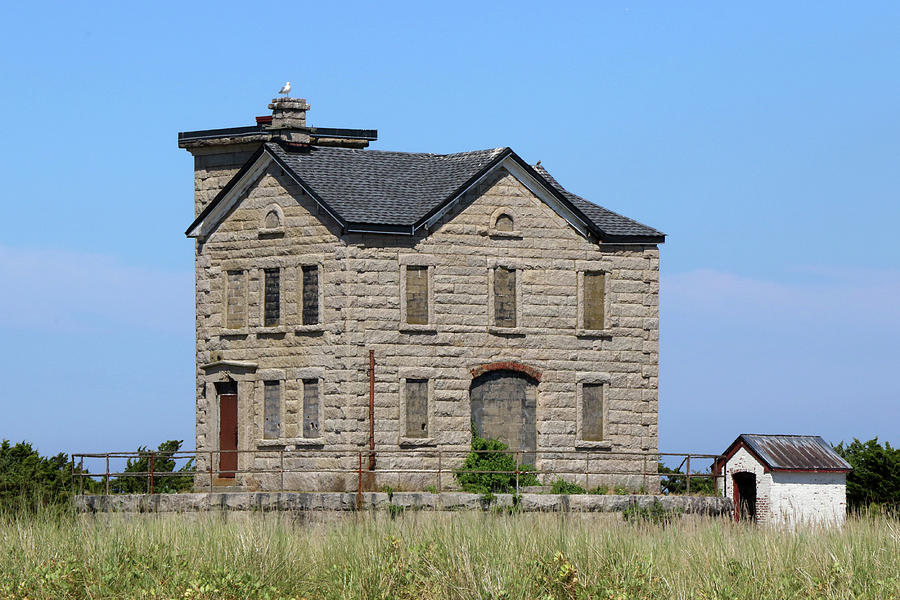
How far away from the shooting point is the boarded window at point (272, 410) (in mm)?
36469

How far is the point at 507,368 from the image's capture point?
3712cm

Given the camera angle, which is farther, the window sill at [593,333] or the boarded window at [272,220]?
the window sill at [593,333]

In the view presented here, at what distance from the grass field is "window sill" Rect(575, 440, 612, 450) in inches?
545

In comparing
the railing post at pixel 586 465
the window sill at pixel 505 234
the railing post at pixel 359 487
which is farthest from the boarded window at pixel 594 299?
the railing post at pixel 359 487

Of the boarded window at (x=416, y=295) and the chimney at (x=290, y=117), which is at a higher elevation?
the chimney at (x=290, y=117)

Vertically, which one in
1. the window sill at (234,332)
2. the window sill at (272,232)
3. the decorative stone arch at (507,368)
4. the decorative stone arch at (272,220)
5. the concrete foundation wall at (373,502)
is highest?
the decorative stone arch at (272,220)

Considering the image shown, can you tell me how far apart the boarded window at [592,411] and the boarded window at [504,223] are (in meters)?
4.71

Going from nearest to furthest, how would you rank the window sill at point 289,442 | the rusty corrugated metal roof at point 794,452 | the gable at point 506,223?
the window sill at point 289,442 → the rusty corrugated metal roof at point 794,452 → the gable at point 506,223

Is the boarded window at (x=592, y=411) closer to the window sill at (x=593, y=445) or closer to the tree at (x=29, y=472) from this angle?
the window sill at (x=593, y=445)

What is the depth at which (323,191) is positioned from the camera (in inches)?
1449

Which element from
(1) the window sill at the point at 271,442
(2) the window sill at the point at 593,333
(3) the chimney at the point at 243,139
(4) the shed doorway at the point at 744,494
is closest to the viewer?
(1) the window sill at the point at 271,442

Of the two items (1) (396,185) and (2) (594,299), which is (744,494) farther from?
(1) (396,185)

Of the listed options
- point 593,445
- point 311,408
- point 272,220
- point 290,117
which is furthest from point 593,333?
point 290,117

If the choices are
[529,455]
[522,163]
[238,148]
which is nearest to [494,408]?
[529,455]
